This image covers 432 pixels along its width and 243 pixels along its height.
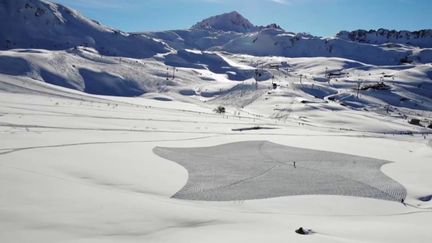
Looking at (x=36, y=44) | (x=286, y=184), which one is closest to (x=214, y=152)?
(x=286, y=184)

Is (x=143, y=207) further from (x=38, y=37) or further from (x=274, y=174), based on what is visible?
(x=38, y=37)

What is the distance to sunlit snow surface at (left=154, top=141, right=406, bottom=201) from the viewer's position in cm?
1759

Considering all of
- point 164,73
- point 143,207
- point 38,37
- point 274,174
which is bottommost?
point 274,174

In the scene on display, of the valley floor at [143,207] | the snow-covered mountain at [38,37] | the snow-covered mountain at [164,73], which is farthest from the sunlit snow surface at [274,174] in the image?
the snow-covered mountain at [38,37]

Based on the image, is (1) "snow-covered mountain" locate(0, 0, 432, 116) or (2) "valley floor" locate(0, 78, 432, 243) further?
(1) "snow-covered mountain" locate(0, 0, 432, 116)

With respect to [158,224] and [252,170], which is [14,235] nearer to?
[158,224]

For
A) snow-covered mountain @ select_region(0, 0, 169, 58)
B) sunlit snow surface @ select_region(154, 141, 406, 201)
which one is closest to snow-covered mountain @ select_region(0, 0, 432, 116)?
snow-covered mountain @ select_region(0, 0, 169, 58)

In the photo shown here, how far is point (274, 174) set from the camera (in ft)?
70.4

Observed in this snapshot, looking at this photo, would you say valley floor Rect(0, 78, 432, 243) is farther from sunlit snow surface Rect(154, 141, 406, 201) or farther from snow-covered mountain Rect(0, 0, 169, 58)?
snow-covered mountain Rect(0, 0, 169, 58)

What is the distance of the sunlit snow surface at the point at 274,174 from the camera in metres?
17.6

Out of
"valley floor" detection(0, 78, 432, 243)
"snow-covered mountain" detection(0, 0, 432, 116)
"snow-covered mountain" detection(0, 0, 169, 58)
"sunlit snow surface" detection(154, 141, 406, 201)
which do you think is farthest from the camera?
"snow-covered mountain" detection(0, 0, 169, 58)

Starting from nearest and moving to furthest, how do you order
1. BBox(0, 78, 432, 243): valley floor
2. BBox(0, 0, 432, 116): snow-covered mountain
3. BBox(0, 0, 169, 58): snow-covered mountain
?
BBox(0, 78, 432, 243): valley floor < BBox(0, 0, 432, 116): snow-covered mountain < BBox(0, 0, 169, 58): snow-covered mountain

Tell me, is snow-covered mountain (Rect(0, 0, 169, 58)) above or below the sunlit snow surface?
above

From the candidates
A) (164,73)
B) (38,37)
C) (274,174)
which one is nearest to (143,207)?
(274,174)
